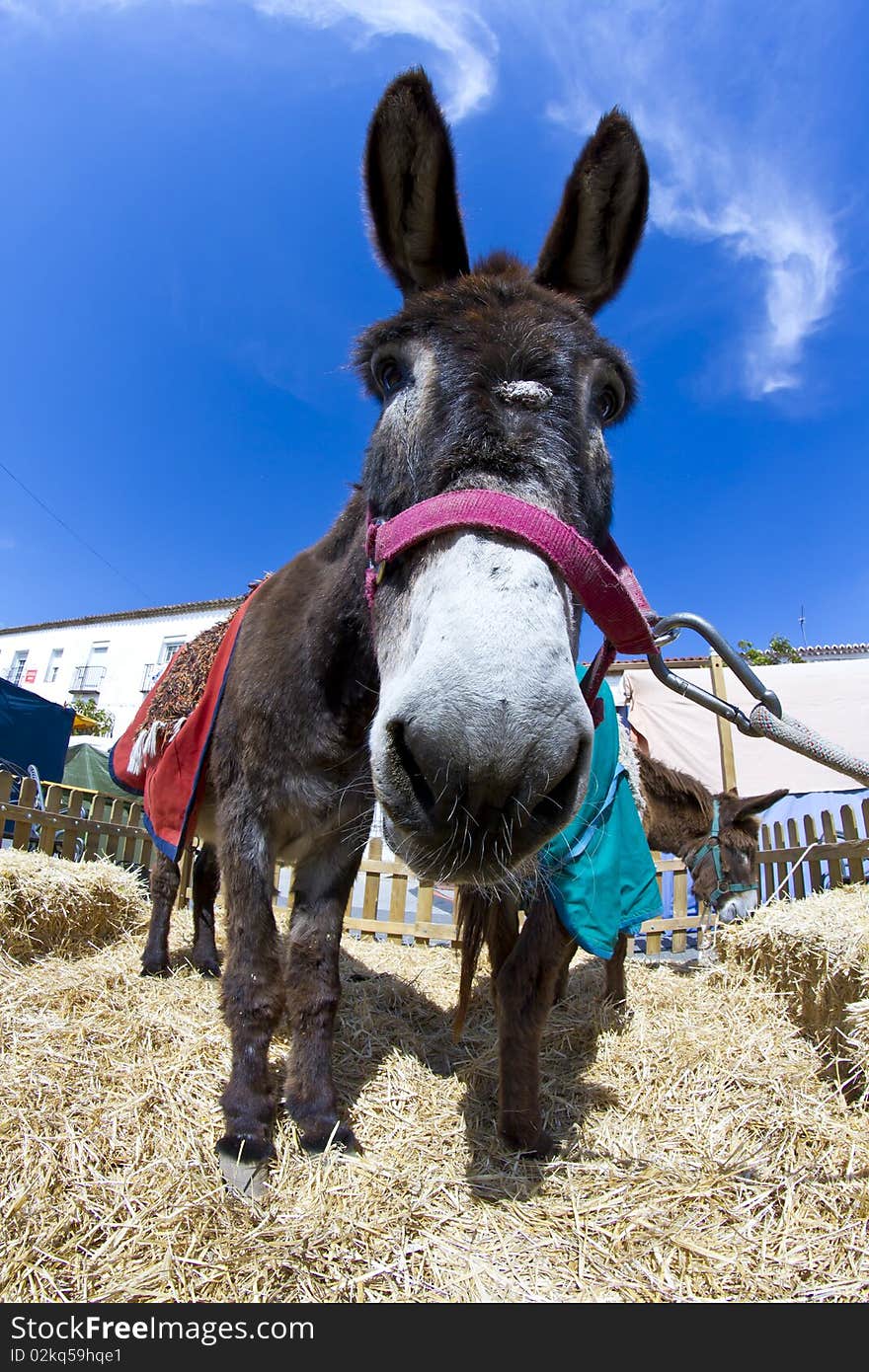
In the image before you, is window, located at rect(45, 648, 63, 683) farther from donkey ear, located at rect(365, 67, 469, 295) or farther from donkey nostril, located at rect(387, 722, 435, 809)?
donkey nostril, located at rect(387, 722, 435, 809)

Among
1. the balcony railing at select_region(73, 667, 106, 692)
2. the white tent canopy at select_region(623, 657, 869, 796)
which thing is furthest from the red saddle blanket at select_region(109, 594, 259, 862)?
the balcony railing at select_region(73, 667, 106, 692)

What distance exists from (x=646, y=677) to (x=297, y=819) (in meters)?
9.65

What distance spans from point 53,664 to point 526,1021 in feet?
175

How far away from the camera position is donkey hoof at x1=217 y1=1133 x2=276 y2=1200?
6.24 ft

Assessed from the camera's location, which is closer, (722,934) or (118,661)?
(722,934)

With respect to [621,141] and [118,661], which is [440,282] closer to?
[621,141]

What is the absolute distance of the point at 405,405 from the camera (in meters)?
1.65

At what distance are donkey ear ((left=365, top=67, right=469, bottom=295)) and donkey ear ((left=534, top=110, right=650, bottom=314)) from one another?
1.27ft

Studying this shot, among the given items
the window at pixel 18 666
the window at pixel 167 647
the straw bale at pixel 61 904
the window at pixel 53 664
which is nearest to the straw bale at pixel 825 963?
the straw bale at pixel 61 904

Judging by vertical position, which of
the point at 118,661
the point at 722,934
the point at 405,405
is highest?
the point at 118,661

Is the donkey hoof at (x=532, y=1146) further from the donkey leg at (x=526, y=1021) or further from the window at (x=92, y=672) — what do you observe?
the window at (x=92, y=672)

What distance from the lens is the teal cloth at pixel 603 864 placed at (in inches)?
91.7
